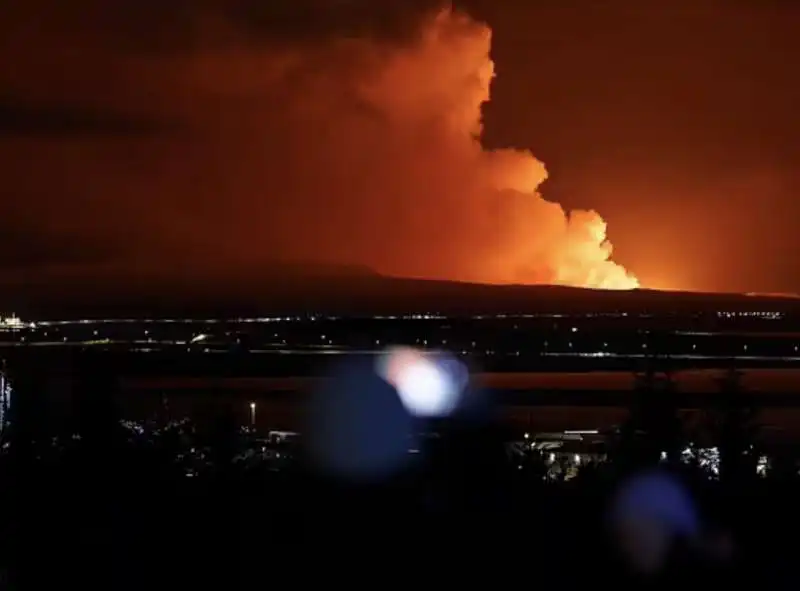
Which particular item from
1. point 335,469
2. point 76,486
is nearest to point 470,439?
point 335,469

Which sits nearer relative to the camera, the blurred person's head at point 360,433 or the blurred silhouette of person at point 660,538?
the blurred silhouette of person at point 660,538

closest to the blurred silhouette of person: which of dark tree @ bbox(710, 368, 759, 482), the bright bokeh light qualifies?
dark tree @ bbox(710, 368, 759, 482)

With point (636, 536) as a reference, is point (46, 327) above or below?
above

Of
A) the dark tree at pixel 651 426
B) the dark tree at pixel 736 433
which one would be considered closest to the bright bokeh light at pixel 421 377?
the dark tree at pixel 651 426

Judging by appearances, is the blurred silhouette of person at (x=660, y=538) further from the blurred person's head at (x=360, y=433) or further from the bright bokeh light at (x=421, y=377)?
the bright bokeh light at (x=421, y=377)

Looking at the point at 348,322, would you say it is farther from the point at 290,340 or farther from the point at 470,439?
the point at 470,439

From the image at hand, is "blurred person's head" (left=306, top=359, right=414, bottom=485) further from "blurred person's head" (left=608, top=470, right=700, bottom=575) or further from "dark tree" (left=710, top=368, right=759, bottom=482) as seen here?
"dark tree" (left=710, top=368, right=759, bottom=482)

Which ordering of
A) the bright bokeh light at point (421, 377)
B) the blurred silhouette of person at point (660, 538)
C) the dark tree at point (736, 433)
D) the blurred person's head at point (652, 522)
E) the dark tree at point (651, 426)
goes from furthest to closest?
1. the bright bokeh light at point (421, 377)
2. the dark tree at point (651, 426)
3. the dark tree at point (736, 433)
4. the blurred person's head at point (652, 522)
5. the blurred silhouette of person at point (660, 538)

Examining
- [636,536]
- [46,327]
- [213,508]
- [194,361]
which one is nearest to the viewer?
[636,536]

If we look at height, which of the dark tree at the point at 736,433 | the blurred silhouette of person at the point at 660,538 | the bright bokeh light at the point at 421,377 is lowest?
the blurred silhouette of person at the point at 660,538
